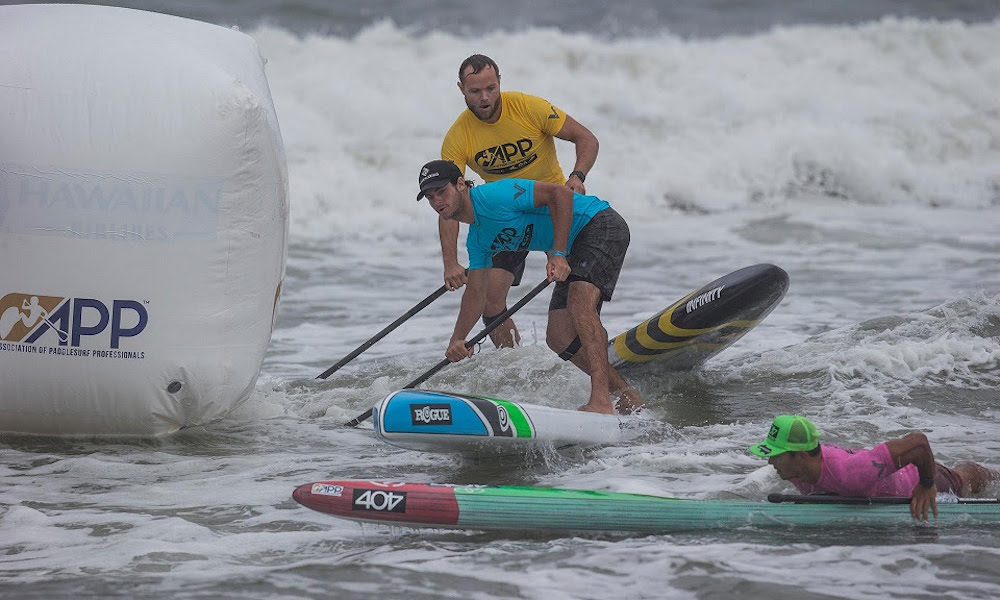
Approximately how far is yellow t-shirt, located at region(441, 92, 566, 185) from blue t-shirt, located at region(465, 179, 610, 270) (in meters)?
0.52

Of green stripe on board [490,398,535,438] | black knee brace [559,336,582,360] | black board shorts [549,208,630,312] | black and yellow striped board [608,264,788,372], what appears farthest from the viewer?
black and yellow striped board [608,264,788,372]

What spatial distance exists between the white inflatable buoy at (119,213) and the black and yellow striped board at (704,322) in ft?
Result: 8.69

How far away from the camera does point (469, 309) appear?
640 centimetres

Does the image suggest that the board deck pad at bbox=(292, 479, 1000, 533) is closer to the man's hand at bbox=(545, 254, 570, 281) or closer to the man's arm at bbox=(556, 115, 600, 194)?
the man's hand at bbox=(545, 254, 570, 281)

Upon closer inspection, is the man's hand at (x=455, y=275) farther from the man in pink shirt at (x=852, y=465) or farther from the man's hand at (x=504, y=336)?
the man in pink shirt at (x=852, y=465)

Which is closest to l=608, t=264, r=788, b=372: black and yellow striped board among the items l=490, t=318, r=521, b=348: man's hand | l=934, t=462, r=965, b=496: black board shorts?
l=490, t=318, r=521, b=348: man's hand

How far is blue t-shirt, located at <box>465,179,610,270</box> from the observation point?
239 inches

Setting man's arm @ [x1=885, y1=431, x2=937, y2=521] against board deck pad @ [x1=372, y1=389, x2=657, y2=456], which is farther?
board deck pad @ [x1=372, y1=389, x2=657, y2=456]

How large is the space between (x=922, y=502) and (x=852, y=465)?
0.92 ft

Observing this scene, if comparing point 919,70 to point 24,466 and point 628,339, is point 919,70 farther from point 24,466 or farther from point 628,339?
point 24,466

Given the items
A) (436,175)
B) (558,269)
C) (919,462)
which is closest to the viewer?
(919,462)

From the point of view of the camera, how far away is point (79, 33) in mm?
5391

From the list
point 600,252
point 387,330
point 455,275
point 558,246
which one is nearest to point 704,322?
point 600,252

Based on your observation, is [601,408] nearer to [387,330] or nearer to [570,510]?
[387,330]
